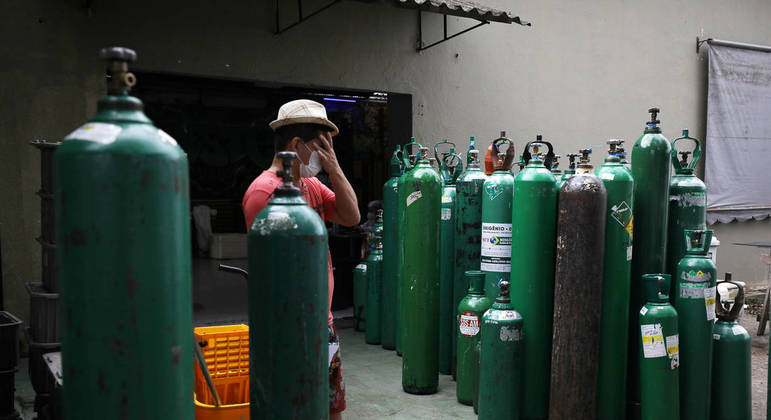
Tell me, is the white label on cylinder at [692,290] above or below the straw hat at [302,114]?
below

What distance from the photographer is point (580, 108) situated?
696cm

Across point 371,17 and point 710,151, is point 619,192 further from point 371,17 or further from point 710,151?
point 710,151

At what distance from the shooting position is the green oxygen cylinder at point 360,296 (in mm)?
5262

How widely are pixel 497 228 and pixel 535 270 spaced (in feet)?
1.41

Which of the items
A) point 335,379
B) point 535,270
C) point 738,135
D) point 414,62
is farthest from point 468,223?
point 738,135

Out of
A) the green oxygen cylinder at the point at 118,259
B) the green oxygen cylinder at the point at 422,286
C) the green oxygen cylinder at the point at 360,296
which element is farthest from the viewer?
the green oxygen cylinder at the point at 360,296

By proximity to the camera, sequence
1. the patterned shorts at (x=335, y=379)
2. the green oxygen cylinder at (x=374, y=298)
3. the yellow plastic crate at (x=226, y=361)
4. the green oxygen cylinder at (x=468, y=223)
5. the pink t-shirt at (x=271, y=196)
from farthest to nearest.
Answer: the green oxygen cylinder at (x=374, y=298) → the green oxygen cylinder at (x=468, y=223) → the yellow plastic crate at (x=226, y=361) → the patterned shorts at (x=335, y=379) → the pink t-shirt at (x=271, y=196)

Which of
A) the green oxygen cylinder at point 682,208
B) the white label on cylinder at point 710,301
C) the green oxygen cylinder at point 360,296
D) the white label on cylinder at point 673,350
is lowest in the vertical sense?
the green oxygen cylinder at point 360,296

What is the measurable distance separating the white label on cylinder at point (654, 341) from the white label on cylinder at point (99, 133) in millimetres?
2491

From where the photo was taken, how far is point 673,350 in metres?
2.79

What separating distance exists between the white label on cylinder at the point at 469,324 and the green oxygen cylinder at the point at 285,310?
2.01 meters

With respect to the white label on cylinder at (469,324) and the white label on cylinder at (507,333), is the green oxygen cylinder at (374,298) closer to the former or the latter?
the white label on cylinder at (469,324)

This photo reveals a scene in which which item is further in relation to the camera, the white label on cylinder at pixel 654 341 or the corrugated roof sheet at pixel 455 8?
the corrugated roof sheet at pixel 455 8

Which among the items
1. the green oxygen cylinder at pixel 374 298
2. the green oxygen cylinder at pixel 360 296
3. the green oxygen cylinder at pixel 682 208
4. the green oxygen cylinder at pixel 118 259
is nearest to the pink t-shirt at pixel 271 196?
the green oxygen cylinder at pixel 118 259
